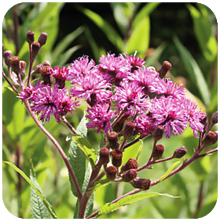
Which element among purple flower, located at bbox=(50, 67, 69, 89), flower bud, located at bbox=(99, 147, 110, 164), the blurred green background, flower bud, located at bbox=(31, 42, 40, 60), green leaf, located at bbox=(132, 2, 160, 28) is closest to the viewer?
flower bud, located at bbox=(99, 147, 110, 164)

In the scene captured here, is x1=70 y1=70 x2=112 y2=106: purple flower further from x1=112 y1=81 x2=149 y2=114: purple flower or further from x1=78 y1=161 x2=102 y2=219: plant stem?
x1=78 y1=161 x2=102 y2=219: plant stem

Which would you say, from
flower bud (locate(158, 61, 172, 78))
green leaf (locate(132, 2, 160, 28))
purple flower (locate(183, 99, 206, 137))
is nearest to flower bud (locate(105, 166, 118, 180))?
purple flower (locate(183, 99, 206, 137))

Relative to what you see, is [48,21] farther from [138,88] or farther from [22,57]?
[138,88]

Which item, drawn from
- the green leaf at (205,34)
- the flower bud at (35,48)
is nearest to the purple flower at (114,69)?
the flower bud at (35,48)

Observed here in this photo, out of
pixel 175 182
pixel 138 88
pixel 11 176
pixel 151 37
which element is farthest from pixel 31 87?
pixel 151 37

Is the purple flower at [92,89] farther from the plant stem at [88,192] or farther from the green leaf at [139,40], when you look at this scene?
the green leaf at [139,40]

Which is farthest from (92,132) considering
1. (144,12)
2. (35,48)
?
(35,48)

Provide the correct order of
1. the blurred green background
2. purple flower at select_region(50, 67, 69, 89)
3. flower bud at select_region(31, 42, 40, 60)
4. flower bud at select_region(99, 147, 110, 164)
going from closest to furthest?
flower bud at select_region(99, 147, 110, 164) < purple flower at select_region(50, 67, 69, 89) < flower bud at select_region(31, 42, 40, 60) < the blurred green background
